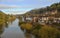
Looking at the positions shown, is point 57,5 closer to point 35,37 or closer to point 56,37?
point 35,37

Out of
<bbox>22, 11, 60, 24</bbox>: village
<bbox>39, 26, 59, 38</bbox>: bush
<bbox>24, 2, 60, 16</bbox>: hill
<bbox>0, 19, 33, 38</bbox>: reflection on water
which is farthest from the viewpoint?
<bbox>24, 2, 60, 16</bbox>: hill

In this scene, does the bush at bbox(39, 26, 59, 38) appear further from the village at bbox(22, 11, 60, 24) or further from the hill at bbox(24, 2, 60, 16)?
the hill at bbox(24, 2, 60, 16)

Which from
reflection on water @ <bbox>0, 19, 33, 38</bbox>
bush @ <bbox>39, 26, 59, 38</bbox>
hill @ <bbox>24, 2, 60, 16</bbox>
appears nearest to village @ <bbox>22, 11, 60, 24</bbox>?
hill @ <bbox>24, 2, 60, 16</bbox>

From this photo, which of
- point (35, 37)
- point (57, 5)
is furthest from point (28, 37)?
point (57, 5)

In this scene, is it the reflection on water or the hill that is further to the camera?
the hill

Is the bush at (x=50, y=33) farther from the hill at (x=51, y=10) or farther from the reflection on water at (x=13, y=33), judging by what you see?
the hill at (x=51, y=10)

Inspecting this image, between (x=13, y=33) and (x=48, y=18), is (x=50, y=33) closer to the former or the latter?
(x=13, y=33)

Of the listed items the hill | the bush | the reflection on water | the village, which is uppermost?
the hill

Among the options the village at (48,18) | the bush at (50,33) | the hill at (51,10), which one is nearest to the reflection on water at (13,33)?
the bush at (50,33)

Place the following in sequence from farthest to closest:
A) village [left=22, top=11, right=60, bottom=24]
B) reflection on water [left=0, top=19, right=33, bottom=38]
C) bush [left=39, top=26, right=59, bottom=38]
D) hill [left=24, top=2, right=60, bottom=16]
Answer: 1. hill [left=24, top=2, right=60, bottom=16]
2. village [left=22, top=11, right=60, bottom=24]
3. reflection on water [left=0, top=19, right=33, bottom=38]
4. bush [left=39, top=26, right=59, bottom=38]

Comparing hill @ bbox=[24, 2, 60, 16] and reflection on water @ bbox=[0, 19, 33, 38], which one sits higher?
hill @ bbox=[24, 2, 60, 16]

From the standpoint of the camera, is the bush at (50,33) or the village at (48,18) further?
the village at (48,18)

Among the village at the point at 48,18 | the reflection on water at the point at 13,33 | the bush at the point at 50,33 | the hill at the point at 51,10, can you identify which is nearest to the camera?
the bush at the point at 50,33
